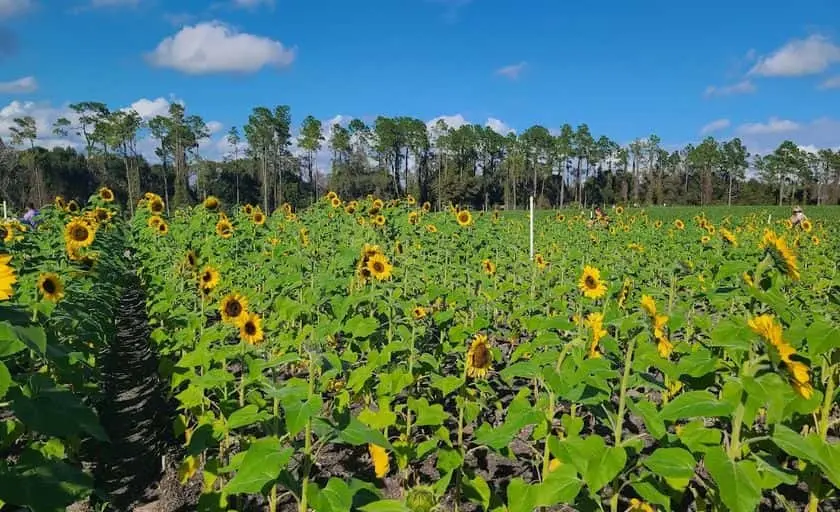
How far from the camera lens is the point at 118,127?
48156 millimetres

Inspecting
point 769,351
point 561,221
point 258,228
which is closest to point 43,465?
point 769,351

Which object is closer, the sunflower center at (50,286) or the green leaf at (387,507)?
the green leaf at (387,507)

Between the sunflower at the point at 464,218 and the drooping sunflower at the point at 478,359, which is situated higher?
the sunflower at the point at 464,218

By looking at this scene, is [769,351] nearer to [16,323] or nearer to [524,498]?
[524,498]

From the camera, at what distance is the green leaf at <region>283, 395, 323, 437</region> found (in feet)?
5.44

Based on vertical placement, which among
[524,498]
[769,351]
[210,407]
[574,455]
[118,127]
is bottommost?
[210,407]

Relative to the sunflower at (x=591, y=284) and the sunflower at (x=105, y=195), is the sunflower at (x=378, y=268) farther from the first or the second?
the sunflower at (x=105, y=195)

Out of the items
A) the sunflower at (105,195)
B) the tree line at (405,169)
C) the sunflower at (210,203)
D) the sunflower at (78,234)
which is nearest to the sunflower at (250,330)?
the sunflower at (78,234)

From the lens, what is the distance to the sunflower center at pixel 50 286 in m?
3.24

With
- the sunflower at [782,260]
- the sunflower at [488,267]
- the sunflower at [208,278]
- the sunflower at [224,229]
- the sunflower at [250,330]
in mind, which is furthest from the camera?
the sunflower at [224,229]

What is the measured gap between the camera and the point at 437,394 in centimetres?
416

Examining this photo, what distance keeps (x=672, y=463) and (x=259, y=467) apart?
3.95 feet

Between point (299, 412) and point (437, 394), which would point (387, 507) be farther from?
point (437, 394)

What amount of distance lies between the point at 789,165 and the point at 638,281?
240ft
